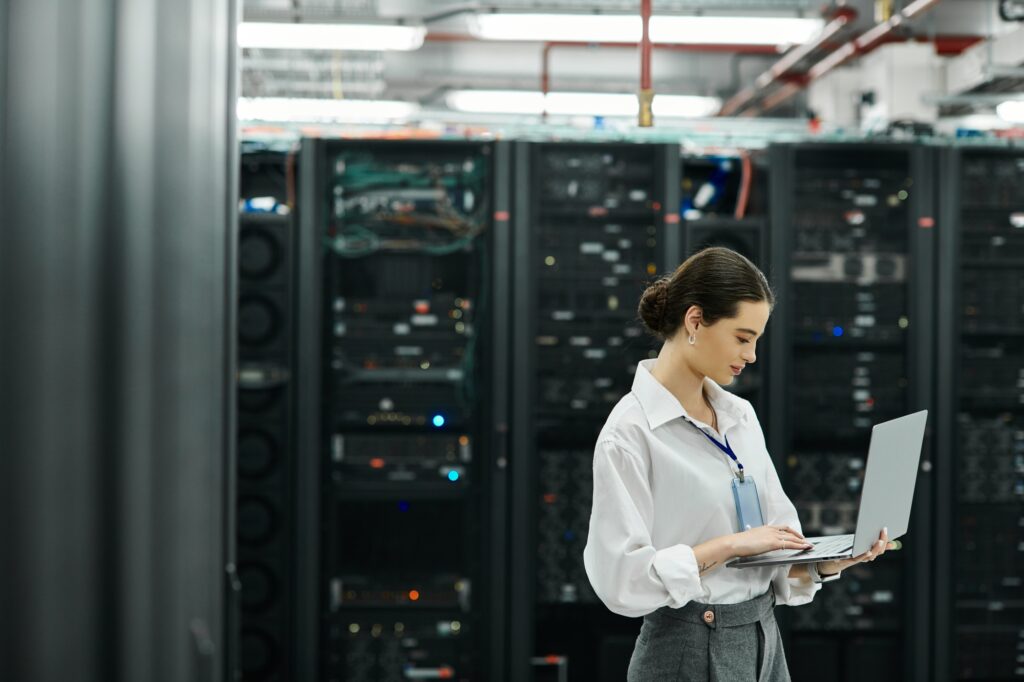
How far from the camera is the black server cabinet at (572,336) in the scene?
3383mm

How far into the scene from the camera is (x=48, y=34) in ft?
3.11

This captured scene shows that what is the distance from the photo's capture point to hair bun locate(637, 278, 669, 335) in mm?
1613

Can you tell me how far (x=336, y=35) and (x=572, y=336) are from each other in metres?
1.90

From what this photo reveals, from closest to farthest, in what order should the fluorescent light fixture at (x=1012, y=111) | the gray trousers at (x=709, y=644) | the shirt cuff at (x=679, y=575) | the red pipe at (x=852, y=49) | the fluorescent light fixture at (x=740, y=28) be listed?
the shirt cuff at (x=679, y=575)
the gray trousers at (x=709, y=644)
the fluorescent light fixture at (x=740, y=28)
the red pipe at (x=852, y=49)
the fluorescent light fixture at (x=1012, y=111)

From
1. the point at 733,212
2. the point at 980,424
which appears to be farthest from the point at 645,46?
the point at 980,424

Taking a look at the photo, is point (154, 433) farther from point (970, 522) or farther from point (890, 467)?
point (970, 522)

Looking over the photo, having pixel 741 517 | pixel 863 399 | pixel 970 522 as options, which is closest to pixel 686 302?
pixel 741 517

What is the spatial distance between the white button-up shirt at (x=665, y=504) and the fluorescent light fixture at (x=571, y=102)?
18.0ft

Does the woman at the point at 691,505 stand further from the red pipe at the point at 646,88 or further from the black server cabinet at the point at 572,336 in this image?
the red pipe at the point at 646,88

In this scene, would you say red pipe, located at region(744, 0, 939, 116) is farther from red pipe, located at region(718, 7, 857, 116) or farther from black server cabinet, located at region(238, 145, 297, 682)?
black server cabinet, located at region(238, 145, 297, 682)

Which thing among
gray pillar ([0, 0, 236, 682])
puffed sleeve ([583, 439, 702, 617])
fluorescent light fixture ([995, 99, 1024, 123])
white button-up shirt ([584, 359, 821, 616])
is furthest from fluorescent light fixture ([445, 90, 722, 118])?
gray pillar ([0, 0, 236, 682])

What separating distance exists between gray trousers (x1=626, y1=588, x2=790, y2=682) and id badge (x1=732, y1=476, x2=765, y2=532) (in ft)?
0.41

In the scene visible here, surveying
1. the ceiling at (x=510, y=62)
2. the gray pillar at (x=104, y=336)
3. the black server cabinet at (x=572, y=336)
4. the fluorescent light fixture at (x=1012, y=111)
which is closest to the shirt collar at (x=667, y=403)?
the gray pillar at (x=104, y=336)

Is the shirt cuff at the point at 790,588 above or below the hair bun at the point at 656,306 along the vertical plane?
below
